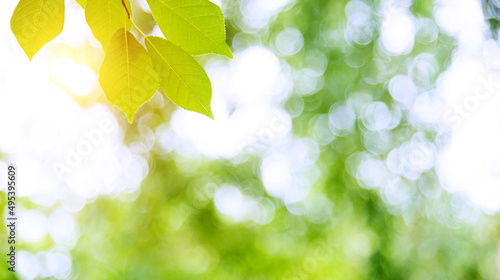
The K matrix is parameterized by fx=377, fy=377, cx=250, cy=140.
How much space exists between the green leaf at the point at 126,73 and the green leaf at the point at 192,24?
0.05 m

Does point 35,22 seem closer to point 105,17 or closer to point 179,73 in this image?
point 105,17

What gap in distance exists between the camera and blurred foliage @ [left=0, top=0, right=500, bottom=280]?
3207 mm

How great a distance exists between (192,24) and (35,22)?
0.62 ft

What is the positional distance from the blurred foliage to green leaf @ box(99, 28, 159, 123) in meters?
2.81

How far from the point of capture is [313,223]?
405 cm

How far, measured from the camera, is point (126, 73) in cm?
45

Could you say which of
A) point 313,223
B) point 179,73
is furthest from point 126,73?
point 313,223

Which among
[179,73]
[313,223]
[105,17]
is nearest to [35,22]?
[105,17]

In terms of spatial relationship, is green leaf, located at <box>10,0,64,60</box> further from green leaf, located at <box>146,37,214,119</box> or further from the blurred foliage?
the blurred foliage

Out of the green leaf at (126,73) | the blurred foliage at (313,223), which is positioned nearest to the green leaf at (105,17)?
the green leaf at (126,73)

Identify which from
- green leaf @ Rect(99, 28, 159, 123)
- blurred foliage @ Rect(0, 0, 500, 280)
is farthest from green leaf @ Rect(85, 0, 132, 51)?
blurred foliage @ Rect(0, 0, 500, 280)

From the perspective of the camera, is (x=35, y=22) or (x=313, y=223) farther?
(x=313, y=223)

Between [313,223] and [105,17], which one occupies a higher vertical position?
[105,17]

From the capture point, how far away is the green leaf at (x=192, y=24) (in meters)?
0.47
